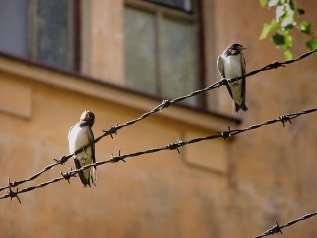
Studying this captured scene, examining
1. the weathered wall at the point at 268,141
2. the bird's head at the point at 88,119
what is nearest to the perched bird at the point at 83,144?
the bird's head at the point at 88,119

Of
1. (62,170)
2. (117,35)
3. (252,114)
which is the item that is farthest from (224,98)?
(62,170)

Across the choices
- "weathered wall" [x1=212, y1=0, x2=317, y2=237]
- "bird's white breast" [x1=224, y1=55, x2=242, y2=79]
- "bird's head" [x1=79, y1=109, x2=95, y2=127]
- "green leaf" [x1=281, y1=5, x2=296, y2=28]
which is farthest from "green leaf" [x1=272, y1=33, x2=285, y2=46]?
"weathered wall" [x1=212, y1=0, x2=317, y2=237]

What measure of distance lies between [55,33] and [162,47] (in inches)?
44.7

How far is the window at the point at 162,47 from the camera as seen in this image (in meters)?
13.4

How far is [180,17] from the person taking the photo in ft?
45.4

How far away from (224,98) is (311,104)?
3.24 ft

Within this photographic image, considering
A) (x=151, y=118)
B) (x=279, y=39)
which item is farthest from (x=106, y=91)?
(x=279, y=39)

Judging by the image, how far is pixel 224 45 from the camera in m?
13.6

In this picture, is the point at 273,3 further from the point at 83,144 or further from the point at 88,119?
the point at 83,144

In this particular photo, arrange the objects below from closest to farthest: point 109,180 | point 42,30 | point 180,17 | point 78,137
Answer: point 78,137
point 109,180
point 42,30
point 180,17

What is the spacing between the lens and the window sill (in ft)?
39.6

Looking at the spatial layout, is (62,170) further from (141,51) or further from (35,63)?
(141,51)

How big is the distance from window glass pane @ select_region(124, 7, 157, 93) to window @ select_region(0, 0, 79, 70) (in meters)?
0.57

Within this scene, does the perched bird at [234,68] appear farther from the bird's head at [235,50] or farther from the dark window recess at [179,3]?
the dark window recess at [179,3]
